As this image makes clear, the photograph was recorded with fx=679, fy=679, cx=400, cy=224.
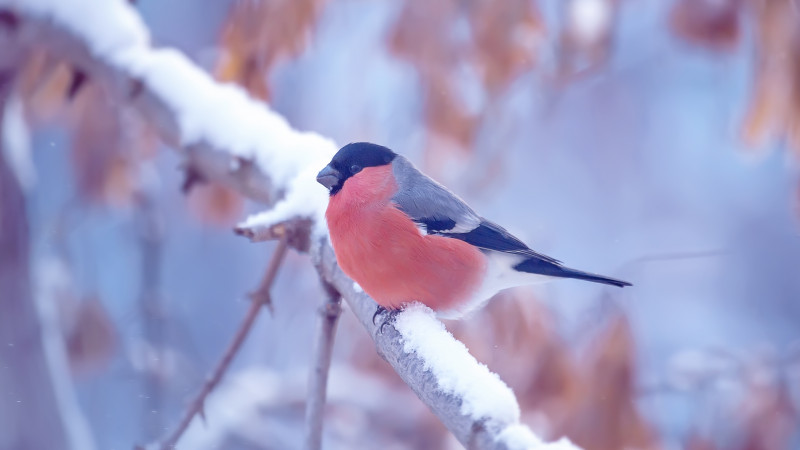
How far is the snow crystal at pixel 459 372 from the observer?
2.20 ft

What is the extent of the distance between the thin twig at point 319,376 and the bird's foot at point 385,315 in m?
0.08

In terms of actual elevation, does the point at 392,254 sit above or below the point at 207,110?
below

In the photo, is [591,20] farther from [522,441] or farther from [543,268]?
[522,441]

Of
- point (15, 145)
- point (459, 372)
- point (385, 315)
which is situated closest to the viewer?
point (459, 372)

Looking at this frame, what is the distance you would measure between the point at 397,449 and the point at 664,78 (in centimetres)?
315

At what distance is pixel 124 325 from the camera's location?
99.7 inches

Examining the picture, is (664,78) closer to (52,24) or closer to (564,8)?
(564,8)

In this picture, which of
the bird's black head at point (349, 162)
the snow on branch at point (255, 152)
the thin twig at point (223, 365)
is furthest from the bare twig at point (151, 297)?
the bird's black head at point (349, 162)

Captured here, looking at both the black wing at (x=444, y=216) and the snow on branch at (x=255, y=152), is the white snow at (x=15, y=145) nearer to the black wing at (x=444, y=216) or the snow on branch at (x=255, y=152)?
the snow on branch at (x=255, y=152)

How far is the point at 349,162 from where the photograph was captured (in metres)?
1.21

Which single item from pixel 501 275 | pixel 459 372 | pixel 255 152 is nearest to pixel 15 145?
pixel 255 152

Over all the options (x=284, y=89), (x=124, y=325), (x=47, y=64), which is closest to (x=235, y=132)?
(x=47, y=64)

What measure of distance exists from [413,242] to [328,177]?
7.2 inches

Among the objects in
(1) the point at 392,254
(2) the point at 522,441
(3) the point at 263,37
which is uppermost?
(3) the point at 263,37
